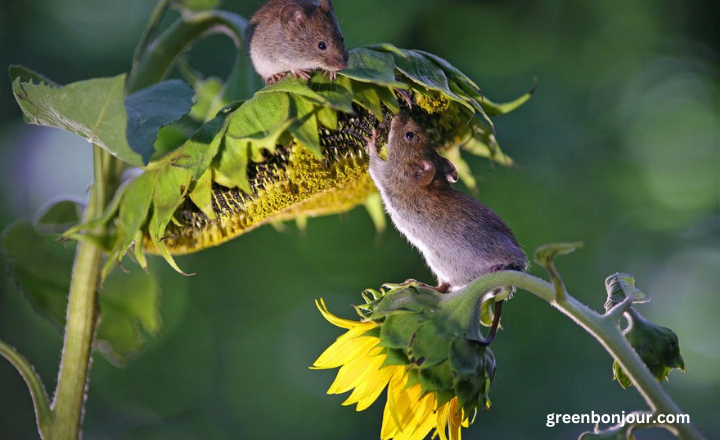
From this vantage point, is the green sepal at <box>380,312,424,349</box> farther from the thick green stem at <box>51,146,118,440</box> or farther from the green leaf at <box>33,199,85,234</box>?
the green leaf at <box>33,199,85,234</box>

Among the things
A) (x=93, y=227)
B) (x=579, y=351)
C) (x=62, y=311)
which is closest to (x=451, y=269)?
(x=93, y=227)

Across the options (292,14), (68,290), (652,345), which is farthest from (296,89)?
(68,290)

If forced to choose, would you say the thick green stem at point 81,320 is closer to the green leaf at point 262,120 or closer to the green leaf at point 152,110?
the green leaf at point 152,110

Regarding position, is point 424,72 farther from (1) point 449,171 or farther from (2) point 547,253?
(2) point 547,253

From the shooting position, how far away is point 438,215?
0.96 m

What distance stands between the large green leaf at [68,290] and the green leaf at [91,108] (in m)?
0.44

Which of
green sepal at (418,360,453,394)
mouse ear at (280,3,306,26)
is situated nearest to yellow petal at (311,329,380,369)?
green sepal at (418,360,453,394)

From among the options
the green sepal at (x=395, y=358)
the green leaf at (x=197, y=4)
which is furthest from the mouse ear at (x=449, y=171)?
the green leaf at (x=197, y=4)

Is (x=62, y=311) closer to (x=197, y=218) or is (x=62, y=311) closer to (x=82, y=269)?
(x=82, y=269)

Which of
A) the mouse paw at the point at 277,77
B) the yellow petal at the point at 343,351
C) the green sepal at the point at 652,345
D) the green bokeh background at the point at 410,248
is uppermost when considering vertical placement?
the green bokeh background at the point at 410,248

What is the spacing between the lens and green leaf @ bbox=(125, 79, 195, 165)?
0.84 metres

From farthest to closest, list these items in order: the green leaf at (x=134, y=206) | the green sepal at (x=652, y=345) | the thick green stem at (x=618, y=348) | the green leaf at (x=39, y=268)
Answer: the green leaf at (x=39, y=268) < the green leaf at (x=134, y=206) < the green sepal at (x=652, y=345) < the thick green stem at (x=618, y=348)

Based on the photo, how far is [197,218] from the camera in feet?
3.23

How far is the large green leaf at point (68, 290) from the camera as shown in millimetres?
1273
